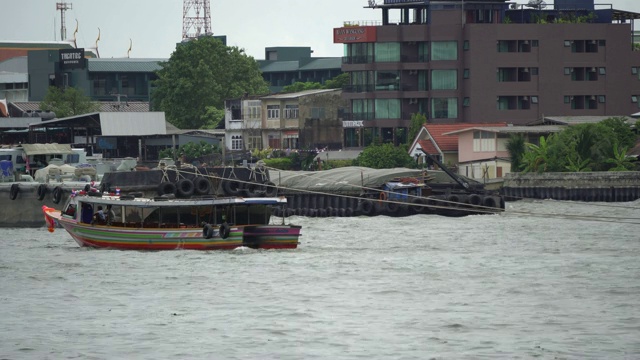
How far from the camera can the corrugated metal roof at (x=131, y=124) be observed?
10550 centimetres

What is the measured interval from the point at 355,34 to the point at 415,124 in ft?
31.4

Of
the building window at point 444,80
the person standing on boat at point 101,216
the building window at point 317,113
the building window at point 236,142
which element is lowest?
the person standing on boat at point 101,216

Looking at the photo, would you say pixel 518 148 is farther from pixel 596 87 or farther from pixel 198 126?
pixel 198 126

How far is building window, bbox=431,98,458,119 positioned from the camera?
4163 inches

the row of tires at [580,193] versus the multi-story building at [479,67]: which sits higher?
the multi-story building at [479,67]

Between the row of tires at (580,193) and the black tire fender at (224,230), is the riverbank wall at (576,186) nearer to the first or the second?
the row of tires at (580,193)

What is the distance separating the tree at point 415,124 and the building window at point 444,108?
4.17 metres

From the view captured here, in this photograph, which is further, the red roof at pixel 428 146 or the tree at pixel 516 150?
the red roof at pixel 428 146

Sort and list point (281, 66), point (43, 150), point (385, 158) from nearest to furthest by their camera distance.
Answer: point (43, 150) < point (385, 158) < point (281, 66)

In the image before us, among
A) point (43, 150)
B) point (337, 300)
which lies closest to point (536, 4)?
point (43, 150)

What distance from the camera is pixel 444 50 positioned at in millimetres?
104938

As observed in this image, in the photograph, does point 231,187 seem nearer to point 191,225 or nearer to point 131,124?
point 191,225

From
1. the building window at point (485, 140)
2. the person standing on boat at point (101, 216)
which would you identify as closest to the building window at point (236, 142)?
the building window at point (485, 140)

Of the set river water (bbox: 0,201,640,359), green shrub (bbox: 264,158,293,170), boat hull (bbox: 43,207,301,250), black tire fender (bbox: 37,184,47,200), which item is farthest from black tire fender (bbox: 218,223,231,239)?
green shrub (bbox: 264,158,293,170)
